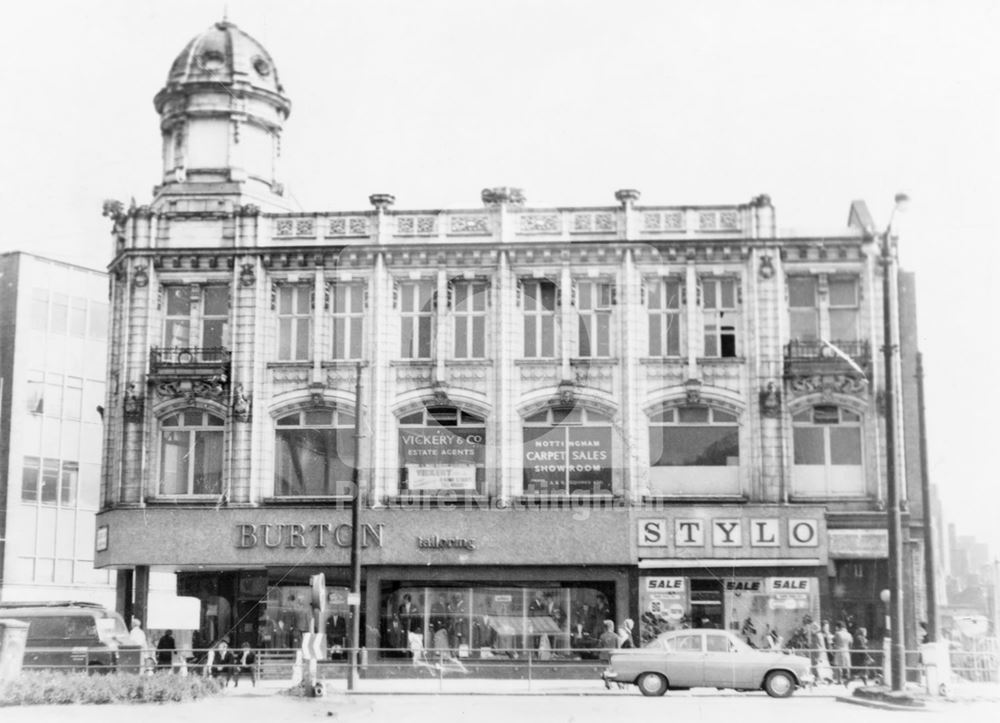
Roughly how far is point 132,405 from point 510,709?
59.6ft

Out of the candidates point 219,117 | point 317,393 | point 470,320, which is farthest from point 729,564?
point 219,117

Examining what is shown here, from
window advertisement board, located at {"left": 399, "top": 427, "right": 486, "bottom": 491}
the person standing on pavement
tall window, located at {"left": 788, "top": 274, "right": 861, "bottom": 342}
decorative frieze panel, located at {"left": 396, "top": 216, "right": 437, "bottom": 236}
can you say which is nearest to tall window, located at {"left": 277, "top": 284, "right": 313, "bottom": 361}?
decorative frieze panel, located at {"left": 396, "top": 216, "right": 437, "bottom": 236}

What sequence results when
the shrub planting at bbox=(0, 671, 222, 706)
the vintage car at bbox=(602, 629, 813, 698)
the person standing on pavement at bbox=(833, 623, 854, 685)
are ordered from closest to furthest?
1. the shrub planting at bbox=(0, 671, 222, 706)
2. the vintage car at bbox=(602, 629, 813, 698)
3. the person standing on pavement at bbox=(833, 623, 854, 685)

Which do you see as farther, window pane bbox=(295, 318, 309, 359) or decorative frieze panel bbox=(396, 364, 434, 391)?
window pane bbox=(295, 318, 309, 359)

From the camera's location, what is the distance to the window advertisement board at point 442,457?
40156 mm

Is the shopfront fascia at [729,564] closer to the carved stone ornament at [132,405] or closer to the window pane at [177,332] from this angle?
the window pane at [177,332]

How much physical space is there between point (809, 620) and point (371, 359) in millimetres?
14218

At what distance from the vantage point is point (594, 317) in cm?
4056

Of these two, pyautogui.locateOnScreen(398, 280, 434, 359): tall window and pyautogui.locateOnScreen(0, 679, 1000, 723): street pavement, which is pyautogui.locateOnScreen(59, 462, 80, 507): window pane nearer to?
pyautogui.locateOnScreen(398, 280, 434, 359): tall window

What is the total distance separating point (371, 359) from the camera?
40.6 metres

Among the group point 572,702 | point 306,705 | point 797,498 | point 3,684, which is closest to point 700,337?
point 797,498

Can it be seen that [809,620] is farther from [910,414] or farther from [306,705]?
[306,705]

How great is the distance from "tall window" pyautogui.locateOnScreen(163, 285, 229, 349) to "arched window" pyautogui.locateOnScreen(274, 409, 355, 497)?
3.35 m

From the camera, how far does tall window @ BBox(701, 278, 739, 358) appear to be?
4044 cm
